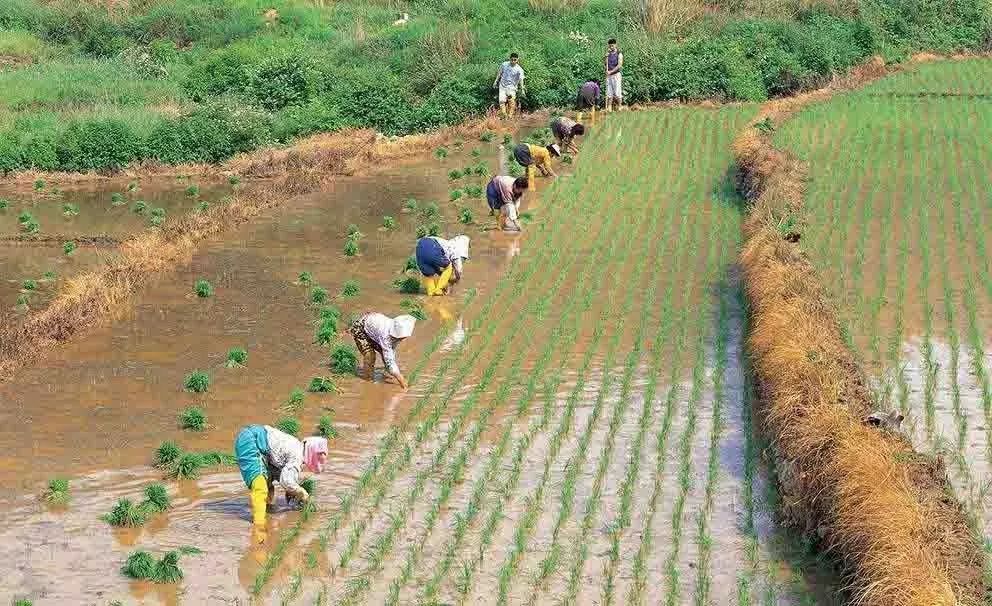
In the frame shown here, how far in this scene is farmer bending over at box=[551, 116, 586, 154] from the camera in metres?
24.1

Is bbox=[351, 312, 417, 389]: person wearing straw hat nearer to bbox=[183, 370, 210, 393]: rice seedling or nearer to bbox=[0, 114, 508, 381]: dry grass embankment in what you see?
bbox=[183, 370, 210, 393]: rice seedling

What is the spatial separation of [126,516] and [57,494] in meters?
0.78

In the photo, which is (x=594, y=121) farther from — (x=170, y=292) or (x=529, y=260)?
(x=170, y=292)

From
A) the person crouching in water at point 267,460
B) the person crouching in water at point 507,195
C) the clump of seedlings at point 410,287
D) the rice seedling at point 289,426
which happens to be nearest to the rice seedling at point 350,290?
the clump of seedlings at point 410,287

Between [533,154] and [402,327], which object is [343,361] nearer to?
[402,327]

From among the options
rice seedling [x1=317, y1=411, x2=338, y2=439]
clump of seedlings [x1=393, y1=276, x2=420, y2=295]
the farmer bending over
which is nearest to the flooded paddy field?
rice seedling [x1=317, y1=411, x2=338, y2=439]

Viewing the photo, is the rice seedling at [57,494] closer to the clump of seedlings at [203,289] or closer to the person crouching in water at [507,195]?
the clump of seedlings at [203,289]

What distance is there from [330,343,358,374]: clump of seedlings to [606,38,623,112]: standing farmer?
594 inches

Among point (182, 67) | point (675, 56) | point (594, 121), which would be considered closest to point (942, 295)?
point (594, 121)

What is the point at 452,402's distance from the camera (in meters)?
12.4

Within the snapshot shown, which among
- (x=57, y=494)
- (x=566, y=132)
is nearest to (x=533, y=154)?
(x=566, y=132)

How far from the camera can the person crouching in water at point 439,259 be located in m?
15.1

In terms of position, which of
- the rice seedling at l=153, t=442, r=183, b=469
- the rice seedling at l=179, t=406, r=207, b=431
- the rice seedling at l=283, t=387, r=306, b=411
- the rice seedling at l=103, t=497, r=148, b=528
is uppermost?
the rice seedling at l=103, t=497, r=148, b=528

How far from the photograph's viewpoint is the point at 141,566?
8812 mm
